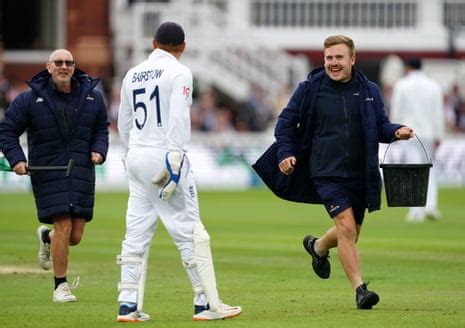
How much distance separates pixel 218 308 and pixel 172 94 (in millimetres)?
1659

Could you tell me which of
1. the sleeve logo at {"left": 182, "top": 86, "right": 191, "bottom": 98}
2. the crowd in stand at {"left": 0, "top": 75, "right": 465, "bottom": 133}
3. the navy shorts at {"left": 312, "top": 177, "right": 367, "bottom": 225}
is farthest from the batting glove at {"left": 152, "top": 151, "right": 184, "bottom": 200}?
the crowd in stand at {"left": 0, "top": 75, "right": 465, "bottom": 133}

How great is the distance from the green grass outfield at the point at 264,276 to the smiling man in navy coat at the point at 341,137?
766 millimetres

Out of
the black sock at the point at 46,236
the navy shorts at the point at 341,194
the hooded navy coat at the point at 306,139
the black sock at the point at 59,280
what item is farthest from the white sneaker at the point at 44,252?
the navy shorts at the point at 341,194

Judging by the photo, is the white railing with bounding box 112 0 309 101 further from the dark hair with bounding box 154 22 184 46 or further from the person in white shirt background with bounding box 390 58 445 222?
the dark hair with bounding box 154 22 184 46

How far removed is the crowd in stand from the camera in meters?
38.4

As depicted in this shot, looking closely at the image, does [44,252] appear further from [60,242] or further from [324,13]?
[324,13]

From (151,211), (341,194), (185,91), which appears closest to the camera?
(185,91)

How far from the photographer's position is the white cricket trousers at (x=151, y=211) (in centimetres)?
1209

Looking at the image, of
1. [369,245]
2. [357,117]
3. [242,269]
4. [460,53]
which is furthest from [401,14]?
[357,117]

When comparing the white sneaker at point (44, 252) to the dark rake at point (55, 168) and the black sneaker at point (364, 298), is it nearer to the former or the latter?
the dark rake at point (55, 168)

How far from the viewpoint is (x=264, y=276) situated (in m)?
16.0

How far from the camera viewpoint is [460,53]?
50.6 meters

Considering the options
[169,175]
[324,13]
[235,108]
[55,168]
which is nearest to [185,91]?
[169,175]

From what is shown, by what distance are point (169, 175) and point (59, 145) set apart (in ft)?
7.73
